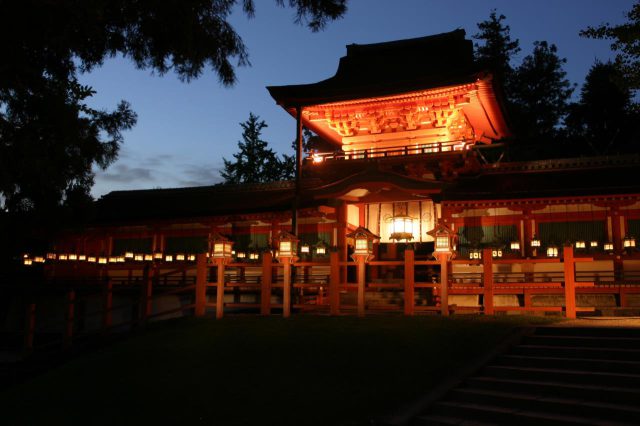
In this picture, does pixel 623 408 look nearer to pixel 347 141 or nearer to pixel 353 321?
pixel 353 321

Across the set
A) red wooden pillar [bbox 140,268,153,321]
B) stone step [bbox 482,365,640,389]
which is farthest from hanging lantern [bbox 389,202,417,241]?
stone step [bbox 482,365,640,389]

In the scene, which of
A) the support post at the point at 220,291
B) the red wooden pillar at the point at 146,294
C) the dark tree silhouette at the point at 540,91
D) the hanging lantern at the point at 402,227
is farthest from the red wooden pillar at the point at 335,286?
the dark tree silhouette at the point at 540,91

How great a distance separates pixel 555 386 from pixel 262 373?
4268 mm

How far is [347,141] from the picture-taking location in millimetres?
22766

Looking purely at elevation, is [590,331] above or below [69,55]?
below

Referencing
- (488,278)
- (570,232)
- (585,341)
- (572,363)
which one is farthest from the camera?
(570,232)

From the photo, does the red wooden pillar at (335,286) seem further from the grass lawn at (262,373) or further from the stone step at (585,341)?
the stone step at (585,341)

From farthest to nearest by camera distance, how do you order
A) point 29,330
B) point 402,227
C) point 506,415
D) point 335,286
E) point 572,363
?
point 402,227 → point 29,330 → point 335,286 → point 572,363 → point 506,415

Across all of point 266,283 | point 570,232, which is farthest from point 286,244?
point 570,232

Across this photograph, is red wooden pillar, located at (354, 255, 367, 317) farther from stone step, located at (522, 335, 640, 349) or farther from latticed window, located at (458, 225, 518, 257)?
latticed window, located at (458, 225, 518, 257)

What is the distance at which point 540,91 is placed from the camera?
34.1 metres

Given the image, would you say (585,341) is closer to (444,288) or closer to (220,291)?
(444,288)

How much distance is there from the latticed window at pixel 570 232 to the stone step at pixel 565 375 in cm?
1049

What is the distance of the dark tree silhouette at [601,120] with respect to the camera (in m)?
35.4
